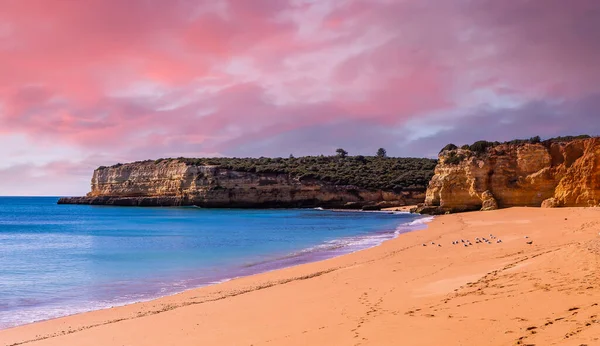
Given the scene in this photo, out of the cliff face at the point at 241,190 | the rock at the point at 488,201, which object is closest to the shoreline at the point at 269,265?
the rock at the point at 488,201

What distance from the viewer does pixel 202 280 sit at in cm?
1481

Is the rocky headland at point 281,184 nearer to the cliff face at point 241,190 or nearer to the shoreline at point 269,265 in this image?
the cliff face at point 241,190

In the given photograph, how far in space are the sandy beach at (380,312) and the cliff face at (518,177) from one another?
30172mm

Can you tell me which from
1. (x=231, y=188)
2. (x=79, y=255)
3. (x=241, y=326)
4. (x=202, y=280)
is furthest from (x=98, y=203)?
(x=241, y=326)

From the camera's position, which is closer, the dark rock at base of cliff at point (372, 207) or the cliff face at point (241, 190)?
the dark rock at base of cliff at point (372, 207)

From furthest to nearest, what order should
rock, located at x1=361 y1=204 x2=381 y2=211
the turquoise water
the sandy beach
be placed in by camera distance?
rock, located at x1=361 y1=204 x2=381 y2=211 < the turquoise water < the sandy beach

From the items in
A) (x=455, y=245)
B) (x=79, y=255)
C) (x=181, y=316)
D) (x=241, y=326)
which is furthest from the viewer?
(x=79, y=255)

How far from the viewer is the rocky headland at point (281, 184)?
257ft

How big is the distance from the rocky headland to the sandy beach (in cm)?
6071

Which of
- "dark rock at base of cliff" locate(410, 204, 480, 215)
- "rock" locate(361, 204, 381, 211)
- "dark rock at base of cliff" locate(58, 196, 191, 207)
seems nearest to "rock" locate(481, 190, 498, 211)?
"dark rock at base of cliff" locate(410, 204, 480, 215)

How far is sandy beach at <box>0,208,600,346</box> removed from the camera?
6160 millimetres

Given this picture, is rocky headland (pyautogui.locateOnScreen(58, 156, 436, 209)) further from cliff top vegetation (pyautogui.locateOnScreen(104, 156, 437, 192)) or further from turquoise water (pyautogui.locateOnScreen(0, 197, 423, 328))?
turquoise water (pyautogui.locateOnScreen(0, 197, 423, 328))

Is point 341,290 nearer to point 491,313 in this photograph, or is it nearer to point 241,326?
point 241,326

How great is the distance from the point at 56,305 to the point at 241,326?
6.19 m
